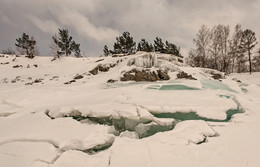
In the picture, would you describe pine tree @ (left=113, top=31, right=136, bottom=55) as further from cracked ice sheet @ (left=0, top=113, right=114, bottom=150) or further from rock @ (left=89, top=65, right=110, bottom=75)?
cracked ice sheet @ (left=0, top=113, right=114, bottom=150)

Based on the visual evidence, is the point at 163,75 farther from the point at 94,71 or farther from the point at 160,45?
the point at 160,45

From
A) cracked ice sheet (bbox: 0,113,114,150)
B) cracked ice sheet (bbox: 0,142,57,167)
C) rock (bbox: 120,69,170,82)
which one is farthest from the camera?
rock (bbox: 120,69,170,82)

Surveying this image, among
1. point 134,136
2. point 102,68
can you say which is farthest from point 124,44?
point 134,136

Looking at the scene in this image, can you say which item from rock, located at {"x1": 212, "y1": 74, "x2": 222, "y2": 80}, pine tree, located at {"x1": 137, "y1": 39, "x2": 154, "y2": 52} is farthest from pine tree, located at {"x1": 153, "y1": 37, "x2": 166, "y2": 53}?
rock, located at {"x1": 212, "y1": 74, "x2": 222, "y2": 80}

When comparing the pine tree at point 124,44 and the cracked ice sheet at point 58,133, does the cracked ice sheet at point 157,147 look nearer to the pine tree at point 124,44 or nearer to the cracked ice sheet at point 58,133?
the cracked ice sheet at point 58,133

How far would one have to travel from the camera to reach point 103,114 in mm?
2914

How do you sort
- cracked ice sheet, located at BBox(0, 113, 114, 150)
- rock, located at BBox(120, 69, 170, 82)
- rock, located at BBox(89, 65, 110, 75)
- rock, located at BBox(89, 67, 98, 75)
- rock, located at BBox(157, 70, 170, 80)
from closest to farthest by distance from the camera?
cracked ice sheet, located at BBox(0, 113, 114, 150) < rock, located at BBox(120, 69, 170, 82) < rock, located at BBox(157, 70, 170, 80) < rock, located at BBox(89, 67, 98, 75) < rock, located at BBox(89, 65, 110, 75)

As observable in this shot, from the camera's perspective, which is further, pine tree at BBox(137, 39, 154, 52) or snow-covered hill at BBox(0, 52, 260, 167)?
pine tree at BBox(137, 39, 154, 52)

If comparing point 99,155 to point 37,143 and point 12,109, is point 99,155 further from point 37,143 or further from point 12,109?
point 12,109

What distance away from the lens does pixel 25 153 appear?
1.64 meters

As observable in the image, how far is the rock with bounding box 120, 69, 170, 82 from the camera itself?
28.2ft

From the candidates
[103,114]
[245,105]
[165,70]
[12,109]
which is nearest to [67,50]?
[165,70]

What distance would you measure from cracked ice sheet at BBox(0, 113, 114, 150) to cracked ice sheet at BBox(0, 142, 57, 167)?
0.11 metres

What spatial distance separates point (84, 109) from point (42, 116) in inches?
39.2
